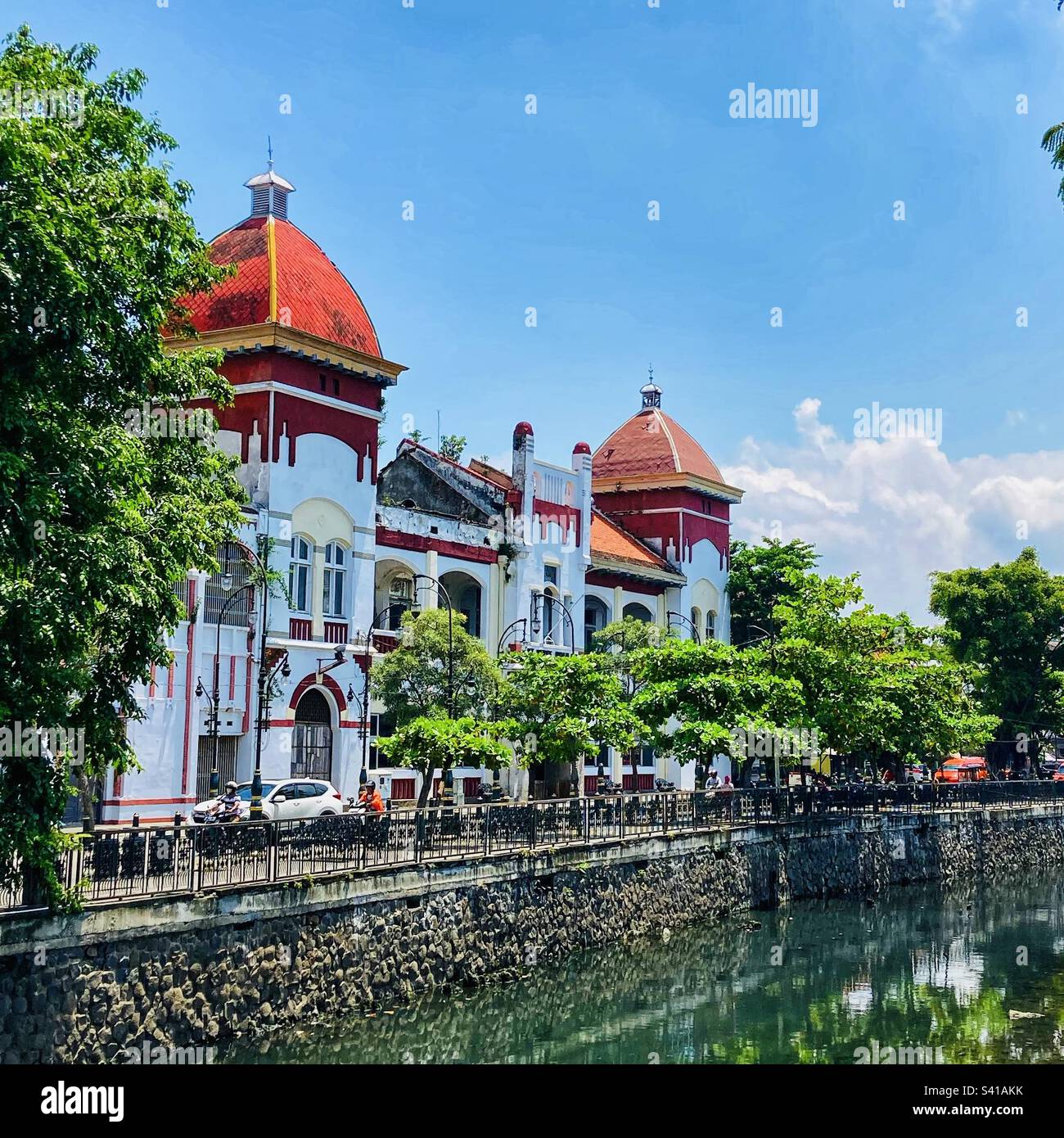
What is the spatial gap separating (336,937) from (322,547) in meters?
16.4

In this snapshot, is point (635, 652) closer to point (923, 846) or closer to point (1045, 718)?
point (923, 846)

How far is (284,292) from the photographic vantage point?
35.9m

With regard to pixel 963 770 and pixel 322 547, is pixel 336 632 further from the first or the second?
pixel 963 770

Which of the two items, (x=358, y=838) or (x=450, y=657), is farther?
(x=450, y=657)

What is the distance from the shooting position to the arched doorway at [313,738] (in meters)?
35.1

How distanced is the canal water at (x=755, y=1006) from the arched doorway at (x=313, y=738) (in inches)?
413

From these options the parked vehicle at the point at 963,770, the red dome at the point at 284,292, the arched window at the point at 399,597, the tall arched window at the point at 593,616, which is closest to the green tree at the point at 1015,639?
the parked vehicle at the point at 963,770

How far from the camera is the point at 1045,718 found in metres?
60.6

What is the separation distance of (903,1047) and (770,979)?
5586 millimetres

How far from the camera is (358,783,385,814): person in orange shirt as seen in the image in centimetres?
2683

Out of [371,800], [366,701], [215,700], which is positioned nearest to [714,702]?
[366,701]

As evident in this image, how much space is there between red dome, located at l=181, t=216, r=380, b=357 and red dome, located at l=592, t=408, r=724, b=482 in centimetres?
2025

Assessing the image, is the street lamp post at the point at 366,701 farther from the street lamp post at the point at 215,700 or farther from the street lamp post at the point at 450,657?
the street lamp post at the point at 215,700
